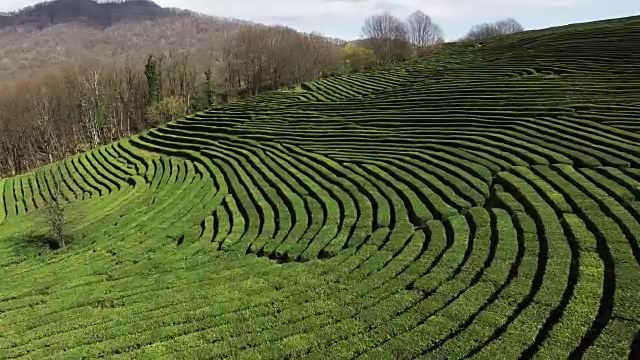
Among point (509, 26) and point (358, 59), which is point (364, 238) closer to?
point (358, 59)

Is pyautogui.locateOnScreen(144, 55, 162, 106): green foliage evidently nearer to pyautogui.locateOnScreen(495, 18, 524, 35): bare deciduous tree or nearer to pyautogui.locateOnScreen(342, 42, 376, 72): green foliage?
pyautogui.locateOnScreen(342, 42, 376, 72): green foliage

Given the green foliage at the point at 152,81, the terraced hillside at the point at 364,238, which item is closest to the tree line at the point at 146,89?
the green foliage at the point at 152,81

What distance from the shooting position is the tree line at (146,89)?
87.6 m

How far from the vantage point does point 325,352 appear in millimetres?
15383

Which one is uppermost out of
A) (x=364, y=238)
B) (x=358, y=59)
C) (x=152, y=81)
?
(x=358, y=59)

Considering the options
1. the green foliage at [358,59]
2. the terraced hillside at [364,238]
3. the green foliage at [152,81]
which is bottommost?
the terraced hillside at [364,238]

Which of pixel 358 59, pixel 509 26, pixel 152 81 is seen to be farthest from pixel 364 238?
pixel 509 26

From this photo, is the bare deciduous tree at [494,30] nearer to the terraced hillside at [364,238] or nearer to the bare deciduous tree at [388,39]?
the bare deciduous tree at [388,39]

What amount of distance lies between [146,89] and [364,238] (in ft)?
311

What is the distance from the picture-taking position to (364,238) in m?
25.8

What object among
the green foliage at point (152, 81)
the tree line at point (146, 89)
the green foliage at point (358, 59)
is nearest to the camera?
the tree line at point (146, 89)

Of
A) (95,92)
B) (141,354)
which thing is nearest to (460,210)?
(141,354)

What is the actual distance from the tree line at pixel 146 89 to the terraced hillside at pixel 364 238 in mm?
34923

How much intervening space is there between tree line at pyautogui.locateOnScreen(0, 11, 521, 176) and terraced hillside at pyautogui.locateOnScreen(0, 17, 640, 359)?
34923 mm
